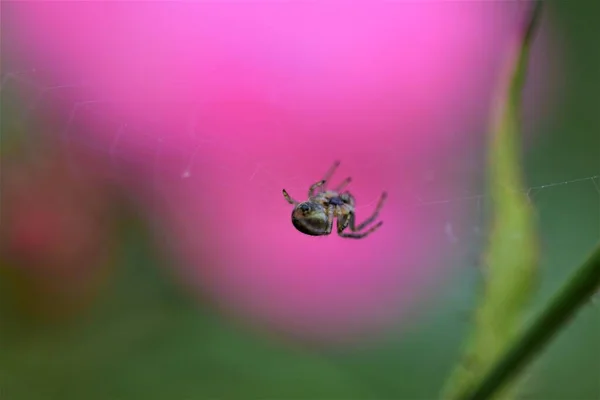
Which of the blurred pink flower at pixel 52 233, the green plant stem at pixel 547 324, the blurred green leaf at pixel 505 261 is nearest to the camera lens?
the green plant stem at pixel 547 324

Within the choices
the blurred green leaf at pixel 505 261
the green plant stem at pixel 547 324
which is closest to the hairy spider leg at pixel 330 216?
the blurred green leaf at pixel 505 261

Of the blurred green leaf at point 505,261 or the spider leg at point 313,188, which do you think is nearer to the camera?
the blurred green leaf at point 505,261

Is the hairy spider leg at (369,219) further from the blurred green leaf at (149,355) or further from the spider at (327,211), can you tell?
the blurred green leaf at (149,355)

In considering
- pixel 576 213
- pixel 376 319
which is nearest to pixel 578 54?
pixel 576 213

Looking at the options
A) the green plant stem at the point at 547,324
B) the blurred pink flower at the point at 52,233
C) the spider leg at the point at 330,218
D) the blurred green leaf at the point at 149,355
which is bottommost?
the green plant stem at the point at 547,324

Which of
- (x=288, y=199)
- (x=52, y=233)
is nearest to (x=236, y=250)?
(x=288, y=199)

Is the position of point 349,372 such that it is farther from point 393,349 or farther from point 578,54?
point 578,54

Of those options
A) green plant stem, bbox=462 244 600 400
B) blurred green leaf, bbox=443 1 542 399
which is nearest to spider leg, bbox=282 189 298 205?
blurred green leaf, bbox=443 1 542 399
